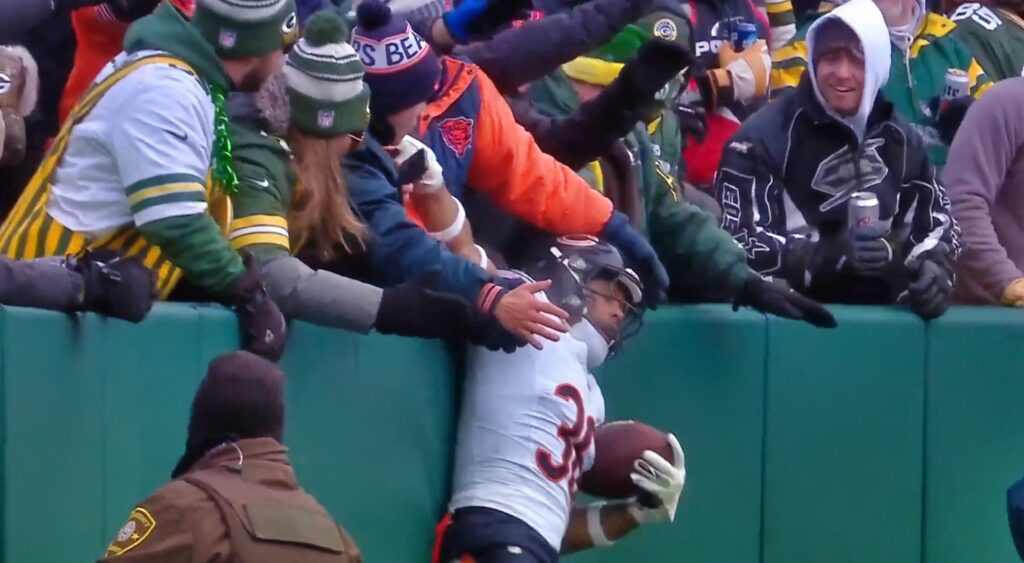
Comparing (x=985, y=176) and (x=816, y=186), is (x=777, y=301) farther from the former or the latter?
(x=985, y=176)

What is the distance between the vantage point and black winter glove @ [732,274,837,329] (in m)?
7.19

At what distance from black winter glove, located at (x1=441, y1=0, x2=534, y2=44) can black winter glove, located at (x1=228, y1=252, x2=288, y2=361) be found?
196cm

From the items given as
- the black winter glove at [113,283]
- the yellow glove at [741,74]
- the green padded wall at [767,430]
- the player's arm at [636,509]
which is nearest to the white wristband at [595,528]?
Answer: the player's arm at [636,509]

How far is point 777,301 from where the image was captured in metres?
7.19

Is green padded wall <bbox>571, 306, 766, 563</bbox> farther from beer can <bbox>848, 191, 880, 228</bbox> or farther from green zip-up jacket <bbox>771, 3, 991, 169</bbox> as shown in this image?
green zip-up jacket <bbox>771, 3, 991, 169</bbox>

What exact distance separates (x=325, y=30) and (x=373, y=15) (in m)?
0.47

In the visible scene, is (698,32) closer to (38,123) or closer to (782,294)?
(782,294)

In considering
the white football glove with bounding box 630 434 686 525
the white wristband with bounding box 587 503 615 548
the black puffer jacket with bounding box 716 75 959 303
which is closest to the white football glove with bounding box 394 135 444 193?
the white football glove with bounding box 630 434 686 525

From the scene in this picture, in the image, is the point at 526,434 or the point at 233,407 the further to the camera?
the point at 526,434

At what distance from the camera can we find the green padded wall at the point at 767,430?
5.79 m

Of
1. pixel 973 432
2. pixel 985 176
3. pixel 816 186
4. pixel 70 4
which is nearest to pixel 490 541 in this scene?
pixel 70 4

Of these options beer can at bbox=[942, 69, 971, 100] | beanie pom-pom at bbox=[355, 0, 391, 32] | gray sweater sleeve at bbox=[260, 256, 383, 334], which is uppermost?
beanie pom-pom at bbox=[355, 0, 391, 32]

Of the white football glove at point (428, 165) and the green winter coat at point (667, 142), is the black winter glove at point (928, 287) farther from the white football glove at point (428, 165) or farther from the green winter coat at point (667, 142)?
the white football glove at point (428, 165)

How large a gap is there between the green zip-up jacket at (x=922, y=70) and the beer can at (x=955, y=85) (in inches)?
3.4
